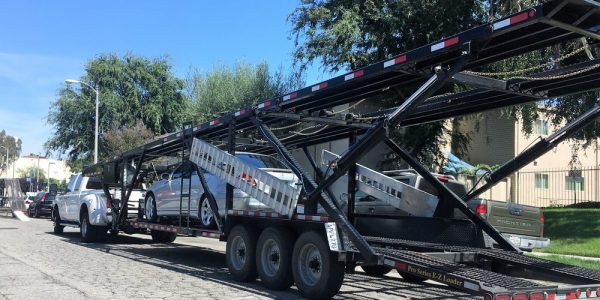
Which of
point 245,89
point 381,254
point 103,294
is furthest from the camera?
point 245,89

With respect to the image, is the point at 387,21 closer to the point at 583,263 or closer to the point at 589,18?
the point at 583,263

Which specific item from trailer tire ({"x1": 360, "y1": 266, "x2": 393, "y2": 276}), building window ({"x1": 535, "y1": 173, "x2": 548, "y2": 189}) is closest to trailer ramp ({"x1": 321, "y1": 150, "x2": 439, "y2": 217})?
trailer tire ({"x1": 360, "y1": 266, "x2": 393, "y2": 276})

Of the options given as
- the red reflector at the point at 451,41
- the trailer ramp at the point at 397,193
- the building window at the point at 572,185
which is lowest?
the trailer ramp at the point at 397,193

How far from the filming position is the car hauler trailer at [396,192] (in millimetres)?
6043

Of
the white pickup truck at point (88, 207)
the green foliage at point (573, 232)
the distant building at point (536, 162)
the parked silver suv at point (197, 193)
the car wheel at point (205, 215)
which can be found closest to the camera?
the parked silver suv at point (197, 193)

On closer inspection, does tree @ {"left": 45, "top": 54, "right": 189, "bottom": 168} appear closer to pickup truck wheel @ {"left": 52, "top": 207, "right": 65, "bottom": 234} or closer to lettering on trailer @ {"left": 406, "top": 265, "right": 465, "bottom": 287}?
pickup truck wheel @ {"left": 52, "top": 207, "right": 65, "bottom": 234}

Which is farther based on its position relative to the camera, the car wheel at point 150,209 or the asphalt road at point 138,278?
the car wheel at point 150,209

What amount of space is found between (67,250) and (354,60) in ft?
38.4

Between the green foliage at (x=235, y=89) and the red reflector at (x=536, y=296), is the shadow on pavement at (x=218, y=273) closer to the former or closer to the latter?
the red reflector at (x=536, y=296)

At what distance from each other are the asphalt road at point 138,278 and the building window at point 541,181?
68.6 feet

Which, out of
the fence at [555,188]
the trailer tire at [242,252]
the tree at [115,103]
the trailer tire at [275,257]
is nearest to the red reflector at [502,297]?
the trailer tire at [275,257]

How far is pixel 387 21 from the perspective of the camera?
799 inches

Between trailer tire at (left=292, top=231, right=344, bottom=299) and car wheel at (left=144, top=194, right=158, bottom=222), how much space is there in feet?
21.9

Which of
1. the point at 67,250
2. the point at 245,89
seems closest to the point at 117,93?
the point at 245,89
